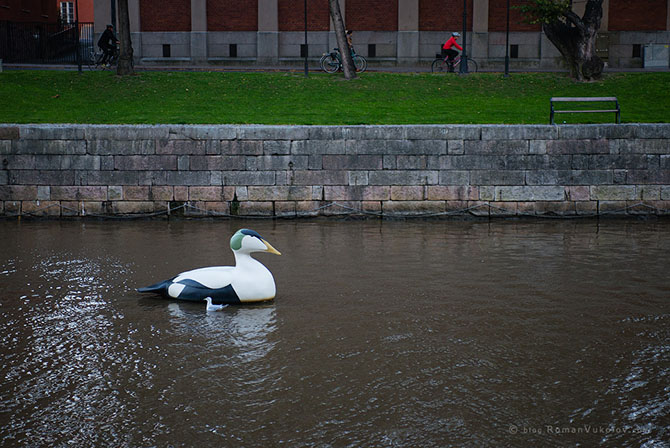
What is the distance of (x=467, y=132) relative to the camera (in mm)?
15281

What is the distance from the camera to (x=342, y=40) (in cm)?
2377

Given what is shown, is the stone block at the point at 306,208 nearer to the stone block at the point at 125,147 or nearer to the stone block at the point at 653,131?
the stone block at the point at 125,147

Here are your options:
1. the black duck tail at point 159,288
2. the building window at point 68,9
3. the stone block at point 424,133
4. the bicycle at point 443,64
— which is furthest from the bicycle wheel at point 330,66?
the building window at point 68,9

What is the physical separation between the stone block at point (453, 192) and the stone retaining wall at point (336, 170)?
0.06 feet

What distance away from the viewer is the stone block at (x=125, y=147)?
15.4 m

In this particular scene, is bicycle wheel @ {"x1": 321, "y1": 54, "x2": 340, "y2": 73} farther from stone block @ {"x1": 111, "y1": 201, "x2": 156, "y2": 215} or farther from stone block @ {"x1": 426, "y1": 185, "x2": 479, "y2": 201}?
stone block @ {"x1": 111, "y1": 201, "x2": 156, "y2": 215}

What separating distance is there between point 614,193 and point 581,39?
29.6 feet

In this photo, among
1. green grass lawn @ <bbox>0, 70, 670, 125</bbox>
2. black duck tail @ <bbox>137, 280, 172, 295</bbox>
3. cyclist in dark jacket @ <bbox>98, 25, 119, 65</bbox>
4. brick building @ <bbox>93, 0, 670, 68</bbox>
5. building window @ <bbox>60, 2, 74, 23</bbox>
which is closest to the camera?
black duck tail @ <bbox>137, 280, 172, 295</bbox>

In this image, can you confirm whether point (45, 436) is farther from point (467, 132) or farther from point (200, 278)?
point (467, 132)

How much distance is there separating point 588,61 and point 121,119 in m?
13.4

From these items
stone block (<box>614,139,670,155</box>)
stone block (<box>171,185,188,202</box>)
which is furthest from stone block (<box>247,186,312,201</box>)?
stone block (<box>614,139,670,155</box>)

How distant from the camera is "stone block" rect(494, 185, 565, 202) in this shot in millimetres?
15320

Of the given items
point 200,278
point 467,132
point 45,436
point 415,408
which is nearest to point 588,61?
point 467,132

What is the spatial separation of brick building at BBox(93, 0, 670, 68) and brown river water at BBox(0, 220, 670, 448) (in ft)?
70.3
